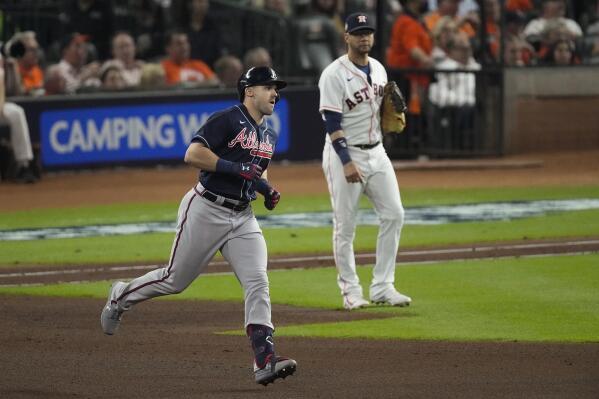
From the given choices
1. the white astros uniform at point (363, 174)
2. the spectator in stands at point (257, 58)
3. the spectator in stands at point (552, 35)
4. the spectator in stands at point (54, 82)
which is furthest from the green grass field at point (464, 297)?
the spectator in stands at point (552, 35)

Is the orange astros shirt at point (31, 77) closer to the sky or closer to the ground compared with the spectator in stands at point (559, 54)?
closer to the sky

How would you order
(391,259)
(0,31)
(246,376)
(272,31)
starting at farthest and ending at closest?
(272,31) → (0,31) → (391,259) → (246,376)

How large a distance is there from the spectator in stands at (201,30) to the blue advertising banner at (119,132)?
3.69 ft

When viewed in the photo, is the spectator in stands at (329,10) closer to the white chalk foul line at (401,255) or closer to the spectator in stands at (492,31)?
the spectator in stands at (492,31)

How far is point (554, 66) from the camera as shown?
23984 millimetres

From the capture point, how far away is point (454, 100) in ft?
74.2

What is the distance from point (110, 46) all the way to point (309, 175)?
149 inches

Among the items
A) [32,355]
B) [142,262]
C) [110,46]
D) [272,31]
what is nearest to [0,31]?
[110,46]

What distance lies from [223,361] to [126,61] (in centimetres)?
1297

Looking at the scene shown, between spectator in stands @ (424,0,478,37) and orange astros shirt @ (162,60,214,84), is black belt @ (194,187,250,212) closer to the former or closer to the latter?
orange astros shirt @ (162,60,214,84)

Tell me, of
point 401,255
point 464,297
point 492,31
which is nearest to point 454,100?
point 492,31

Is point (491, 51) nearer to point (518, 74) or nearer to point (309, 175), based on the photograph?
point (518, 74)

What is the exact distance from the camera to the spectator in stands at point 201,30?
22375mm

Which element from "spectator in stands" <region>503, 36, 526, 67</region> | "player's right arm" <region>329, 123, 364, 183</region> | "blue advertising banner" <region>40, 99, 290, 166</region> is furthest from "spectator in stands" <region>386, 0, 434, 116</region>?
"player's right arm" <region>329, 123, 364, 183</region>
